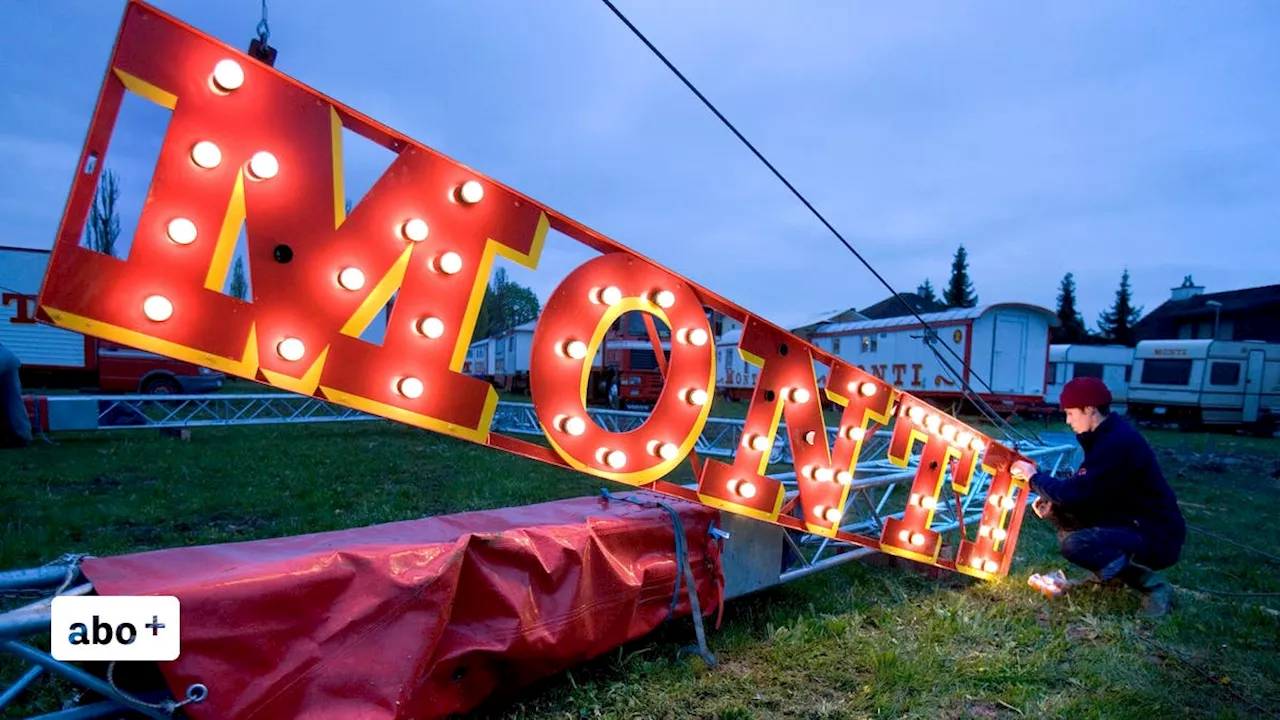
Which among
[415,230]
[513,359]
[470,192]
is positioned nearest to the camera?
[415,230]

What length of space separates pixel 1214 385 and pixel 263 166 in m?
31.0

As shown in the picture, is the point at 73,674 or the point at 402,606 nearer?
the point at 73,674

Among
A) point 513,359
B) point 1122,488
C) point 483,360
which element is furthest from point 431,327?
point 483,360

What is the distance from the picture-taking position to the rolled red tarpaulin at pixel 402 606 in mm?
2389

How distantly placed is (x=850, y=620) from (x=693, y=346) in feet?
8.16

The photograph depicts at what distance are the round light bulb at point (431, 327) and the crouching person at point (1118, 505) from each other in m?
4.74

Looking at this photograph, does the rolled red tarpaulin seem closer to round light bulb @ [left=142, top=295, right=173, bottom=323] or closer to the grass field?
the grass field

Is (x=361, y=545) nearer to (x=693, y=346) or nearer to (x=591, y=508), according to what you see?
(x=591, y=508)

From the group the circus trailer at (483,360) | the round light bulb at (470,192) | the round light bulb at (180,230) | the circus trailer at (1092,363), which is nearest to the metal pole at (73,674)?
the round light bulb at (180,230)

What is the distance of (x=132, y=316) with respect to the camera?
6.84 feet

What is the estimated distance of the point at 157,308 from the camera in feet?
6.93

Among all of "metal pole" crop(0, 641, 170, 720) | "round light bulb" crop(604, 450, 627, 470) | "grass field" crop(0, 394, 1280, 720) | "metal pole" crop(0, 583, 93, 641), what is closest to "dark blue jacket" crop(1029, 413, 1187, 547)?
"grass field" crop(0, 394, 1280, 720)

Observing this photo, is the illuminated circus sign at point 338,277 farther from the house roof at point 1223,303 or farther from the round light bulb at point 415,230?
the house roof at point 1223,303

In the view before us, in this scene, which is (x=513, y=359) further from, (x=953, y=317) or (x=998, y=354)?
(x=998, y=354)
